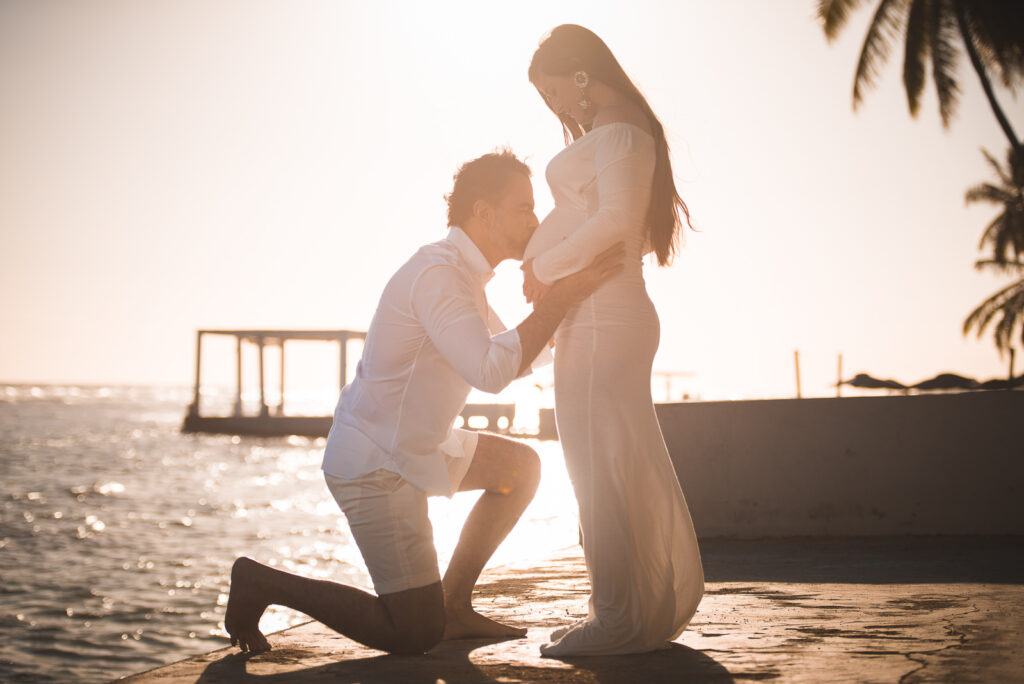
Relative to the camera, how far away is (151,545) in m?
15.1

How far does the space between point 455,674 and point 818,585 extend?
210 centimetres

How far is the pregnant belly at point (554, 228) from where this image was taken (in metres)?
2.93

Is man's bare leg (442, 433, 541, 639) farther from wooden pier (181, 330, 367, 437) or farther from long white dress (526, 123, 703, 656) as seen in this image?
wooden pier (181, 330, 367, 437)

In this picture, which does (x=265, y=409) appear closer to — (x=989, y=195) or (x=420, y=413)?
(x=989, y=195)

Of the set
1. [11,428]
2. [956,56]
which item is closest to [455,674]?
[956,56]

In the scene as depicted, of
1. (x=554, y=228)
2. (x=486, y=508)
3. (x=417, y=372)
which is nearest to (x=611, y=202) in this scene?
(x=554, y=228)

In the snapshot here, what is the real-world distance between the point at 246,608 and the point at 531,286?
1.27 m

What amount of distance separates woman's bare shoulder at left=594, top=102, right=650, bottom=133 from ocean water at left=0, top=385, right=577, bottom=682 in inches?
130

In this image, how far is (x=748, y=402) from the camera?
243 inches

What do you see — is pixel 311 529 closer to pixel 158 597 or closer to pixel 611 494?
pixel 158 597

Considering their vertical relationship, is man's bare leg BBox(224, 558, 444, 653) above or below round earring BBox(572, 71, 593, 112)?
below

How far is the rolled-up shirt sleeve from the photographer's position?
111 inches

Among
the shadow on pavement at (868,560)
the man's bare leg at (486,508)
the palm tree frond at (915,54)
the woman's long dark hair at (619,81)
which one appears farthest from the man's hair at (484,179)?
the palm tree frond at (915,54)

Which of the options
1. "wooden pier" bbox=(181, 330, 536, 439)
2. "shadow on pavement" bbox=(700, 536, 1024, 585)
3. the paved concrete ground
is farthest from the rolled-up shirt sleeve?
"wooden pier" bbox=(181, 330, 536, 439)
